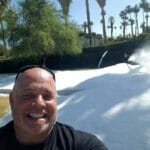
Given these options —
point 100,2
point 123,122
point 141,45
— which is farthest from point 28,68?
point 100,2

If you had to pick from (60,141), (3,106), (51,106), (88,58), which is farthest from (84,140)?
(88,58)

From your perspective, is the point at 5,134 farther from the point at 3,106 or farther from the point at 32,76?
the point at 3,106

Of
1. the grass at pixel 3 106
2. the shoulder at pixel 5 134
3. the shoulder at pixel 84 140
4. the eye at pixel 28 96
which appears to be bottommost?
the grass at pixel 3 106

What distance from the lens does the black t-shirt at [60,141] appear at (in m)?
2.43

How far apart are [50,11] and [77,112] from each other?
2698 cm

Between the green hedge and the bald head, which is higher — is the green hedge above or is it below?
below

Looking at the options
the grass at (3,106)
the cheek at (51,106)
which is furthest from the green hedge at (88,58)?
the cheek at (51,106)

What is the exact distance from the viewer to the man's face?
2379 mm

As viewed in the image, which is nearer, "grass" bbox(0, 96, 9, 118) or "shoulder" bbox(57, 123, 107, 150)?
"shoulder" bbox(57, 123, 107, 150)

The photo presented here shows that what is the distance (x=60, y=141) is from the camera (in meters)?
2.46

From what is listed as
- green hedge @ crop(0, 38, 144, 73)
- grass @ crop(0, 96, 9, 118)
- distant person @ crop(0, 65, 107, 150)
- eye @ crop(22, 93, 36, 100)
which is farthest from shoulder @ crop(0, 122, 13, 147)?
green hedge @ crop(0, 38, 144, 73)

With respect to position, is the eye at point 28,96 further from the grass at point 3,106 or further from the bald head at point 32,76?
the grass at point 3,106

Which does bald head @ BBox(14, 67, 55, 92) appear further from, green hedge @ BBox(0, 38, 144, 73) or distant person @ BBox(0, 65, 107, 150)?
green hedge @ BBox(0, 38, 144, 73)

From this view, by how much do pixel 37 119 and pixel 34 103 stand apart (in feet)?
0.29
